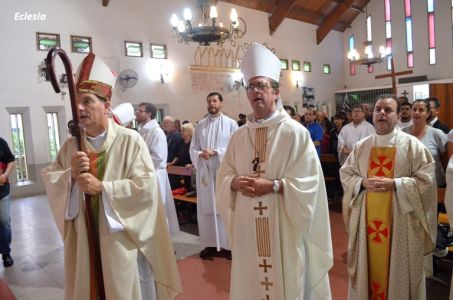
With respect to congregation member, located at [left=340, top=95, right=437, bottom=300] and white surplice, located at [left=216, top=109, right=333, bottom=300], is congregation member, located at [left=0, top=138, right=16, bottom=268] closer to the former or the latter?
white surplice, located at [left=216, top=109, right=333, bottom=300]

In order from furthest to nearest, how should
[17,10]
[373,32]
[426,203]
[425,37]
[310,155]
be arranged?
[373,32]
[425,37]
[17,10]
[426,203]
[310,155]

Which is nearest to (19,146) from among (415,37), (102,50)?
(102,50)

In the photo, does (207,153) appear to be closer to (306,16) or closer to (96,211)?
(96,211)

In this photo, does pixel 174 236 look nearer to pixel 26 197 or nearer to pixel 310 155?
pixel 310 155

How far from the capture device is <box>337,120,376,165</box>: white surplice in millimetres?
5863

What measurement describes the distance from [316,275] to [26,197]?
844 cm

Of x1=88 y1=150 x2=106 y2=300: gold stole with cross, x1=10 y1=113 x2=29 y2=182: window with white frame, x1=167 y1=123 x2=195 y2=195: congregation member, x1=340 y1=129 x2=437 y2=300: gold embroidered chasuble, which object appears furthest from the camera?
x1=10 y1=113 x2=29 y2=182: window with white frame

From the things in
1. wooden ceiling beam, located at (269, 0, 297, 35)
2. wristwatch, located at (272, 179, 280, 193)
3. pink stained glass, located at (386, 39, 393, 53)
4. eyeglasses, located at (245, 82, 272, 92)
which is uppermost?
wooden ceiling beam, located at (269, 0, 297, 35)

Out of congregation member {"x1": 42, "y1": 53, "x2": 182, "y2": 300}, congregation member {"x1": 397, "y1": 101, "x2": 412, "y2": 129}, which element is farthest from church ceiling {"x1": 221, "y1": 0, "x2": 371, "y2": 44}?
congregation member {"x1": 42, "y1": 53, "x2": 182, "y2": 300}

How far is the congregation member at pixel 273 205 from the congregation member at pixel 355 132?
392 centimetres

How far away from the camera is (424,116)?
142 inches

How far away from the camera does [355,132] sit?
5.92m

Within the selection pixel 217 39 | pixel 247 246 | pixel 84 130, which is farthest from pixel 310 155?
pixel 217 39

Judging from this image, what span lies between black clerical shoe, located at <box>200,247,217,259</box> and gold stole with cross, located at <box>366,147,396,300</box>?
6.38 feet
